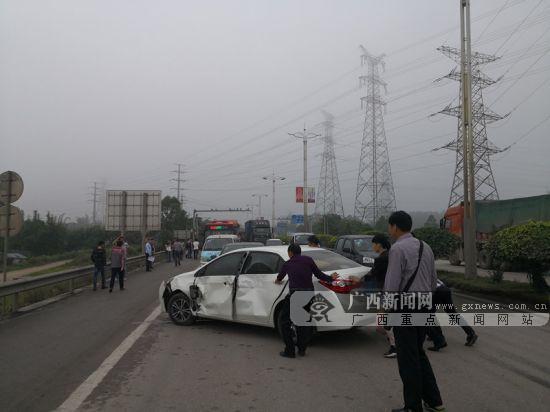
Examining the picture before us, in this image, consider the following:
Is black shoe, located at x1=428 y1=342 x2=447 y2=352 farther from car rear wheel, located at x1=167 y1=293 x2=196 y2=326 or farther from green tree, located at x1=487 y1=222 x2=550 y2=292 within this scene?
green tree, located at x1=487 y1=222 x2=550 y2=292

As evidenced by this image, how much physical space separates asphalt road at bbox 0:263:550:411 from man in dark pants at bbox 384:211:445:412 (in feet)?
1.70

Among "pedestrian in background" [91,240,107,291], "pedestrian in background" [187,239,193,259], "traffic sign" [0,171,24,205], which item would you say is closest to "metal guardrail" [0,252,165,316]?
"pedestrian in background" [91,240,107,291]

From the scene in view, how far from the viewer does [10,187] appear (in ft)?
43.1

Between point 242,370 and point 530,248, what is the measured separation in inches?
310

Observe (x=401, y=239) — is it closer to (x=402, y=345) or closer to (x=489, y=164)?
(x=402, y=345)

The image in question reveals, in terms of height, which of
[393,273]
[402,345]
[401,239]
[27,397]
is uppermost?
[401,239]

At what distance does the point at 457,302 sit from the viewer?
41.5 feet

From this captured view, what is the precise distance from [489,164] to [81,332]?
3540 cm

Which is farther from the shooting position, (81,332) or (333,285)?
(81,332)

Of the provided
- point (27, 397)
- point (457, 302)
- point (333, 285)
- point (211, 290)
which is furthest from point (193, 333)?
point (457, 302)

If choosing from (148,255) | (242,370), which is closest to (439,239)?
(148,255)

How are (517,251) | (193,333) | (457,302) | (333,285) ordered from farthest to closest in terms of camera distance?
(457,302), (517,251), (193,333), (333,285)

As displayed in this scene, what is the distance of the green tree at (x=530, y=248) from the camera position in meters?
11.1

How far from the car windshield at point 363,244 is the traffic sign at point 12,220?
10.4 m
